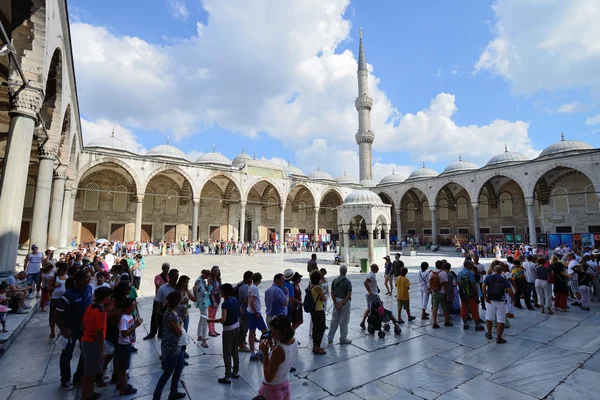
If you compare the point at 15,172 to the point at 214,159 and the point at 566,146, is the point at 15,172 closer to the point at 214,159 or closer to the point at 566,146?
the point at 214,159

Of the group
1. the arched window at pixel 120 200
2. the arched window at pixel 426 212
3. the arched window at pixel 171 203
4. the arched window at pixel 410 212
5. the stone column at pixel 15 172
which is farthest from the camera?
the arched window at pixel 410 212

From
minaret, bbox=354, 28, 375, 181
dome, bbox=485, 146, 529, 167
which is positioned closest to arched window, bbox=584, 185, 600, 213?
dome, bbox=485, 146, 529, 167

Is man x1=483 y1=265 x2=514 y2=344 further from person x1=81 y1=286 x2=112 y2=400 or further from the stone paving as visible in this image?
person x1=81 y1=286 x2=112 y2=400

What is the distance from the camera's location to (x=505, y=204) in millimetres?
24938

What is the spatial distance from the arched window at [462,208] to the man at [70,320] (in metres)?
29.6

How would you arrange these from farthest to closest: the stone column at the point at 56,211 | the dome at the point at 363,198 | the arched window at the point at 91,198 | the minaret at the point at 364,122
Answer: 1. the minaret at the point at 364,122
2. the arched window at the point at 91,198
3. the dome at the point at 363,198
4. the stone column at the point at 56,211

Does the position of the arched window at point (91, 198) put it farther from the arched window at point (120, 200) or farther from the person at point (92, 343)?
the person at point (92, 343)

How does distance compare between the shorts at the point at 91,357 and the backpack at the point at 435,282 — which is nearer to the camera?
the shorts at the point at 91,357

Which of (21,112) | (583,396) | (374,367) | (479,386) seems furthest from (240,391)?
(21,112)

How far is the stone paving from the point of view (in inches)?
119

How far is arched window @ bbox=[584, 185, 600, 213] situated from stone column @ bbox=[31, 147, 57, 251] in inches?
1158

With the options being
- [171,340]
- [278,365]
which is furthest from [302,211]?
[278,365]

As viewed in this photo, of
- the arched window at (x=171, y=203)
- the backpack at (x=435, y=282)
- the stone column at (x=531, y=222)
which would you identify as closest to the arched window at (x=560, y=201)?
the stone column at (x=531, y=222)

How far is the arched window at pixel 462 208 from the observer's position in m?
27.2
